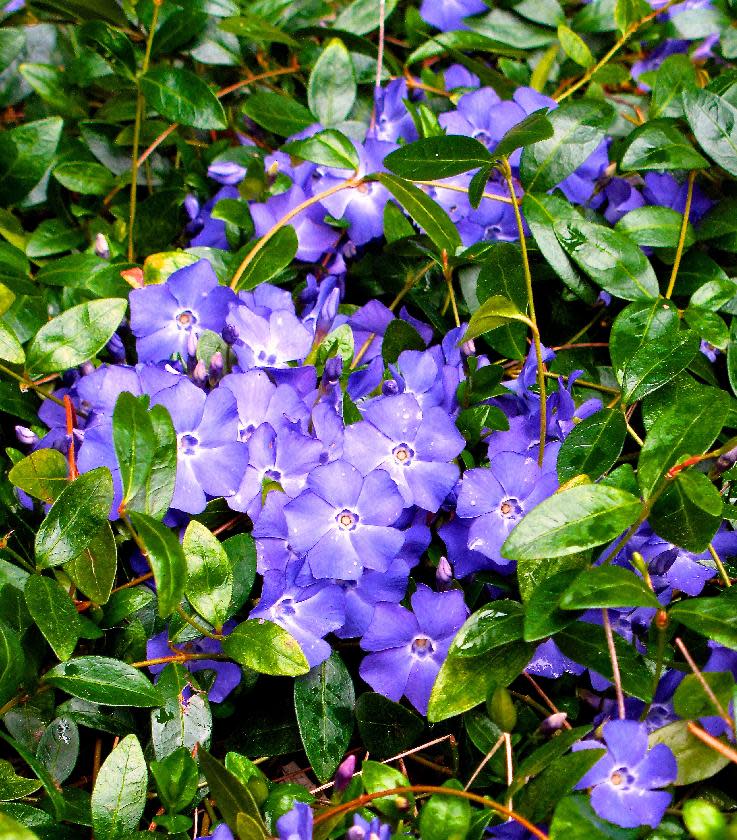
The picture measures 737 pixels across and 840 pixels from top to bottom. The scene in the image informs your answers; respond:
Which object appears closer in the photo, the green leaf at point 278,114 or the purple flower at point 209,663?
the purple flower at point 209,663

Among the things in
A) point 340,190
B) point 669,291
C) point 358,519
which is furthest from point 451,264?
point 358,519

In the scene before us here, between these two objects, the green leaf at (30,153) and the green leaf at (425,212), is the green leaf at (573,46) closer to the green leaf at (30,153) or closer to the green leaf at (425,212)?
the green leaf at (425,212)

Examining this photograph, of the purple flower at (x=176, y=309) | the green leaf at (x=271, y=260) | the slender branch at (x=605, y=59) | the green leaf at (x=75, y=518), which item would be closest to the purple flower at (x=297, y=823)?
the green leaf at (x=75, y=518)

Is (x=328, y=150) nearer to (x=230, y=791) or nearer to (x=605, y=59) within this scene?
(x=605, y=59)

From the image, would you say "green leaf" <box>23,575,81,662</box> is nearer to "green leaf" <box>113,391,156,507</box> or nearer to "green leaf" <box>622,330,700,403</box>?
"green leaf" <box>113,391,156,507</box>

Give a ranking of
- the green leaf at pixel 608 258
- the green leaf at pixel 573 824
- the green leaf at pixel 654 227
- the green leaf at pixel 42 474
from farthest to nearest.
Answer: the green leaf at pixel 654 227, the green leaf at pixel 608 258, the green leaf at pixel 42 474, the green leaf at pixel 573 824

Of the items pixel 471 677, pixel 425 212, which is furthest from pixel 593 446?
pixel 425 212
